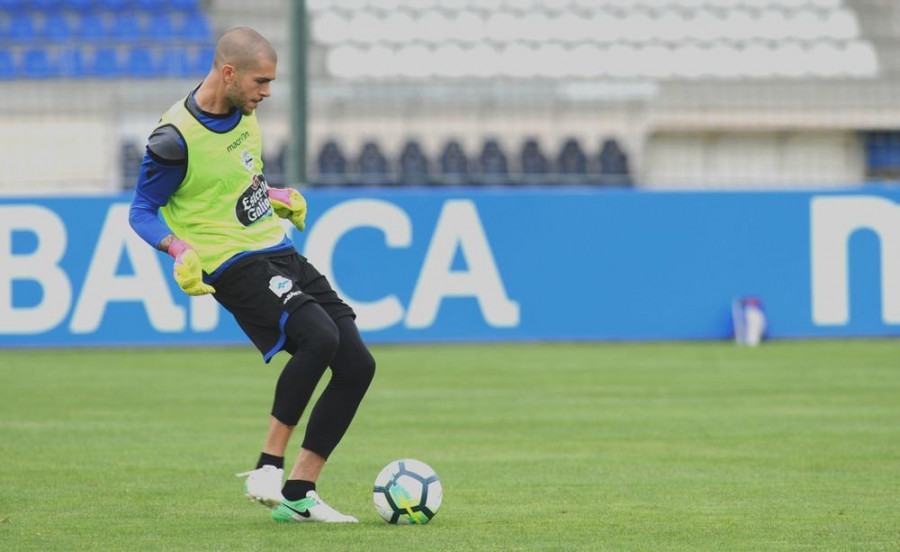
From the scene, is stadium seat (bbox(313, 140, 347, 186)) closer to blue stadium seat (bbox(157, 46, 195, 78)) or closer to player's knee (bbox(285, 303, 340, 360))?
blue stadium seat (bbox(157, 46, 195, 78))

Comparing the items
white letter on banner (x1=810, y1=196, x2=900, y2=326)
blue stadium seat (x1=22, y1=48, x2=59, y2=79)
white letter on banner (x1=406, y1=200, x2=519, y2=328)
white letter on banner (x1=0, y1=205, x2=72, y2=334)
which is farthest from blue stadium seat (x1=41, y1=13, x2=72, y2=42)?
white letter on banner (x1=810, y1=196, x2=900, y2=326)

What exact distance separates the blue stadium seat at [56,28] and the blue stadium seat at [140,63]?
1.73 m

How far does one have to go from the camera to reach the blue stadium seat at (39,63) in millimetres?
22234

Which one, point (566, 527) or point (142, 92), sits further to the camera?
point (142, 92)

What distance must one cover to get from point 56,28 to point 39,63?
6.49 feet

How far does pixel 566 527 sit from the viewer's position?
5.54 meters

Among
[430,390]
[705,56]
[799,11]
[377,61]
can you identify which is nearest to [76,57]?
[377,61]

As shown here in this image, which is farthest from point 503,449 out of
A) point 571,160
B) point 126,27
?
point 126,27

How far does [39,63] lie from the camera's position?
22.4 metres

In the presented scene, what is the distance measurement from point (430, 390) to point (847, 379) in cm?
322

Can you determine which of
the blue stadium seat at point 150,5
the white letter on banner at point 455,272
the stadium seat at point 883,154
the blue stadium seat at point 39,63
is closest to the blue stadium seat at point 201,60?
the blue stadium seat at point 39,63

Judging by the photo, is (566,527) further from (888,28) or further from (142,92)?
(888,28)

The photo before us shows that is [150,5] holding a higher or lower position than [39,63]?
higher

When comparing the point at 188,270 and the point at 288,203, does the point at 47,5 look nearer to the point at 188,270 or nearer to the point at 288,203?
the point at 288,203
